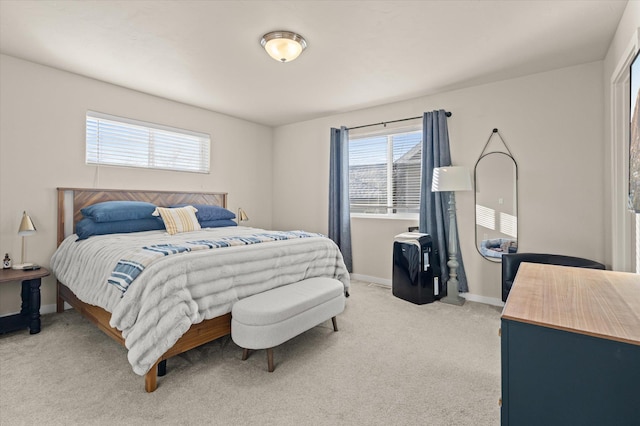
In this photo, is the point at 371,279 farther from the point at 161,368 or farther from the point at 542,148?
the point at 161,368

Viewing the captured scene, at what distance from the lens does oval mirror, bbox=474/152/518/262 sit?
130 inches

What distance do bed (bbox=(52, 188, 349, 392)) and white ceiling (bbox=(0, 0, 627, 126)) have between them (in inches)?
57.5

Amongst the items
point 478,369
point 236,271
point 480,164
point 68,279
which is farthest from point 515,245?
point 68,279

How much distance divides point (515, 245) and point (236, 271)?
114 inches

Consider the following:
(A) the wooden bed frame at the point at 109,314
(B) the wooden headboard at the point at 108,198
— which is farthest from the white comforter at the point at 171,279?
(B) the wooden headboard at the point at 108,198

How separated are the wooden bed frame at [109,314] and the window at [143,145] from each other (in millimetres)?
361

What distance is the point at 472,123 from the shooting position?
3.53m

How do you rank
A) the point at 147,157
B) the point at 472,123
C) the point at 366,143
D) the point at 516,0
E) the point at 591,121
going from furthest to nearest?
the point at 366,143 < the point at 147,157 < the point at 472,123 < the point at 591,121 < the point at 516,0

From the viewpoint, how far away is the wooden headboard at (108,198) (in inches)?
124

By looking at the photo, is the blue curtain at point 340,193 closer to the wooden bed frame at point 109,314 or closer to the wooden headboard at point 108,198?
the wooden bed frame at point 109,314

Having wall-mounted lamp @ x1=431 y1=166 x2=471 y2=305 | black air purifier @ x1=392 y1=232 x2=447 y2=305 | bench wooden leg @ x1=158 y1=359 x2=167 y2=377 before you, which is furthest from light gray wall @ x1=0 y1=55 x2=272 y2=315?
wall-mounted lamp @ x1=431 y1=166 x2=471 y2=305

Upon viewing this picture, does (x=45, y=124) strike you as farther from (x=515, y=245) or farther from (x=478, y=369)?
(x=515, y=245)

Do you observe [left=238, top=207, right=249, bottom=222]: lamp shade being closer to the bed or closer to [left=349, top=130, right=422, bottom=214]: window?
the bed

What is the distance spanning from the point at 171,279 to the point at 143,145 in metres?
2.64
